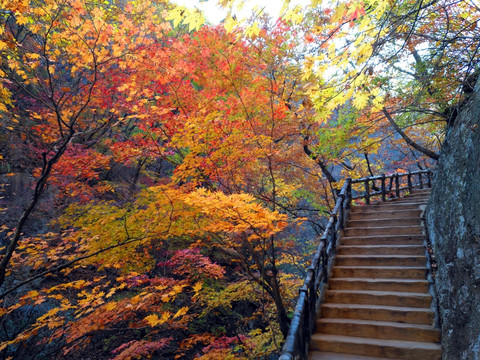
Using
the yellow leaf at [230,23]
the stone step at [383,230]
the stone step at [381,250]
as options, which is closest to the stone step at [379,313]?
the stone step at [381,250]

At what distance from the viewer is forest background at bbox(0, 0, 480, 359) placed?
5.15m

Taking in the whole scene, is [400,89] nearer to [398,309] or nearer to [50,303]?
[398,309]

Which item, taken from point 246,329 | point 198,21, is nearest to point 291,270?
point 246,329

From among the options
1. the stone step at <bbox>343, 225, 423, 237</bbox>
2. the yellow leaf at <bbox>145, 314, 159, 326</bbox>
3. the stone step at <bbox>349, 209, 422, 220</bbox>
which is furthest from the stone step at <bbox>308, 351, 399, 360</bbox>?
the stone step at <bbox>349, 209, 422, 220</bbox>

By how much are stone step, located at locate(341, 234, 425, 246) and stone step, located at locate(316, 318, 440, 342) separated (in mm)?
2543

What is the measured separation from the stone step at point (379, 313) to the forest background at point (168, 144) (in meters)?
1.92

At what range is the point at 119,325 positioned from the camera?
10.2 metres

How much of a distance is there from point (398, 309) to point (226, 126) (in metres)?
5.96

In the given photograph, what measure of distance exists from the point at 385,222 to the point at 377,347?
4233 millimetres

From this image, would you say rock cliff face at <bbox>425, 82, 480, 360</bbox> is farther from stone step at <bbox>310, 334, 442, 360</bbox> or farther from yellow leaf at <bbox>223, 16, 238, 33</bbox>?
yellow leaf at <bbox>223, 16, 238, 33</bbox>

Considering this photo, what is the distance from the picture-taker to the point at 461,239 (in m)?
4.30

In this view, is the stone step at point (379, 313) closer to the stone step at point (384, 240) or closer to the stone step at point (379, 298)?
the stone step at point (379, 298)

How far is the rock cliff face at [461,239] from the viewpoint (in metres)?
3.77

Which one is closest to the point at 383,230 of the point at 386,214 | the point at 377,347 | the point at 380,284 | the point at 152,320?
the point at 386,214
